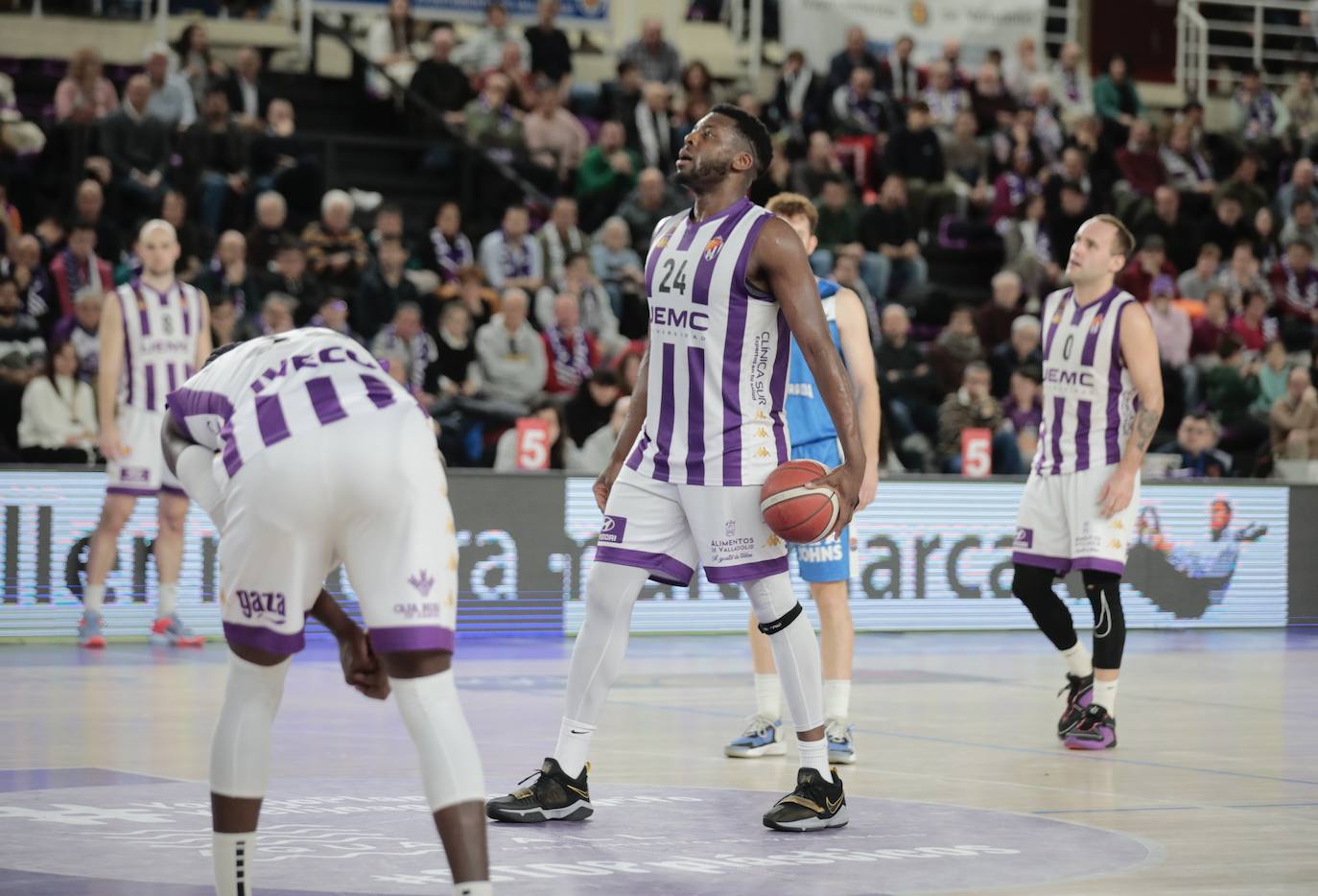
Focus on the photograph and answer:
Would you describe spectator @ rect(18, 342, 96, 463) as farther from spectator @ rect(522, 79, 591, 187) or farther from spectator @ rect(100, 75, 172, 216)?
spectator @ rect(522, 79, 591, 187)

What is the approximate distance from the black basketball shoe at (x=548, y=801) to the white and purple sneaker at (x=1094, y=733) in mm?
2803

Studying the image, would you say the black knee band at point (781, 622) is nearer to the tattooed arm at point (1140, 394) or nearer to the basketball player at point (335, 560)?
the basketball player at point (335, 560)

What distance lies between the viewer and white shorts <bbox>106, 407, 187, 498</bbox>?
11.9 m

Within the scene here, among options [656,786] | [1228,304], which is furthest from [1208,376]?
[656,786]

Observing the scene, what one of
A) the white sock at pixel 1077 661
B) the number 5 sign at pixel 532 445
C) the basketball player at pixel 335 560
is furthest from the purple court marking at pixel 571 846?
the number 5 sign at pixel 532 445

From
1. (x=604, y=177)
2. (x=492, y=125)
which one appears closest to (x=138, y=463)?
(x=604, y=177)

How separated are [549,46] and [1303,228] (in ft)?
29.1

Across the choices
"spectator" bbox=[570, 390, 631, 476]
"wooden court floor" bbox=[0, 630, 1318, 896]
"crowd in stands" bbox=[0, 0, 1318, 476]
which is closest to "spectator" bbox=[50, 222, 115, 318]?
"crowd in stands" bbox=[0, 0, 1318, 476]

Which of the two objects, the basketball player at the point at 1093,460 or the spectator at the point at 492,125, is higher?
the spectator at the point at 492,125

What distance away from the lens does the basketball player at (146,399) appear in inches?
468

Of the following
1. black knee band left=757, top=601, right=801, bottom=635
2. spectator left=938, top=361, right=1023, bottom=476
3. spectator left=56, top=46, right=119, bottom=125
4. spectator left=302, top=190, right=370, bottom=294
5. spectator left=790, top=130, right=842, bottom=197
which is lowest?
black knee band left=757, top=601, right=801, bottom=635

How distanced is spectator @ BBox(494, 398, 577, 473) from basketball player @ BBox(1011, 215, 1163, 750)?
612 cm

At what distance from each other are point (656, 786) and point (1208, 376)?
13314 mm

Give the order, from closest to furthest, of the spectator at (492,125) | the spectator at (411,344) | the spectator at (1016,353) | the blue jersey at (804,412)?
the blue jersey at (804,412), the spectator at (411,344), the spectator at (1016,353), the spectator at (492,125)
